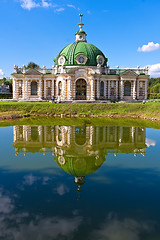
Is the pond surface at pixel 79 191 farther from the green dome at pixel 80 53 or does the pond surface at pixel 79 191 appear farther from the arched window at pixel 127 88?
the arched window at pixel 127 88

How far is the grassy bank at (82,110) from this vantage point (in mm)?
42500

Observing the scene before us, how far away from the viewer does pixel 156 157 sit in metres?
16.6

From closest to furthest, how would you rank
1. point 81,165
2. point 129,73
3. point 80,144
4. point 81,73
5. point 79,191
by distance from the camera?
point 79,191, point 81,165, point 80,144, point 81,73, point 129,73

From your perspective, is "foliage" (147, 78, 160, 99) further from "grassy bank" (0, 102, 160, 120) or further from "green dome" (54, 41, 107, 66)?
"grassy bank" (0, 102, 160, 120)

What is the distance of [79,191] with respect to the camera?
10938 mm

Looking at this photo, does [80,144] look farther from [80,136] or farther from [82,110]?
[82,110]

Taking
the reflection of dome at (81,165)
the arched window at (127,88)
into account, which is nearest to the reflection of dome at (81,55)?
the arched window at (127,88)

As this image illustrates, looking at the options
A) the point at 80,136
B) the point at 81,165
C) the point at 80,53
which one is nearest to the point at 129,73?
the point at 80,53

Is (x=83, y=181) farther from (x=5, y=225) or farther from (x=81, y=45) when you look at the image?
(x=81, y=45)

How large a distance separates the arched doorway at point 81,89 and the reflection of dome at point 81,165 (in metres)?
40.2

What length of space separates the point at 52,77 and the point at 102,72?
1191 centimetres

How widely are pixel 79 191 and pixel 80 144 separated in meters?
9.66

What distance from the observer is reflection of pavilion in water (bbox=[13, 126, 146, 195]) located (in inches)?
590

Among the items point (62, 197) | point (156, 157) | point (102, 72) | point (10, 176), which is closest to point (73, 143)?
point (156, 157)
